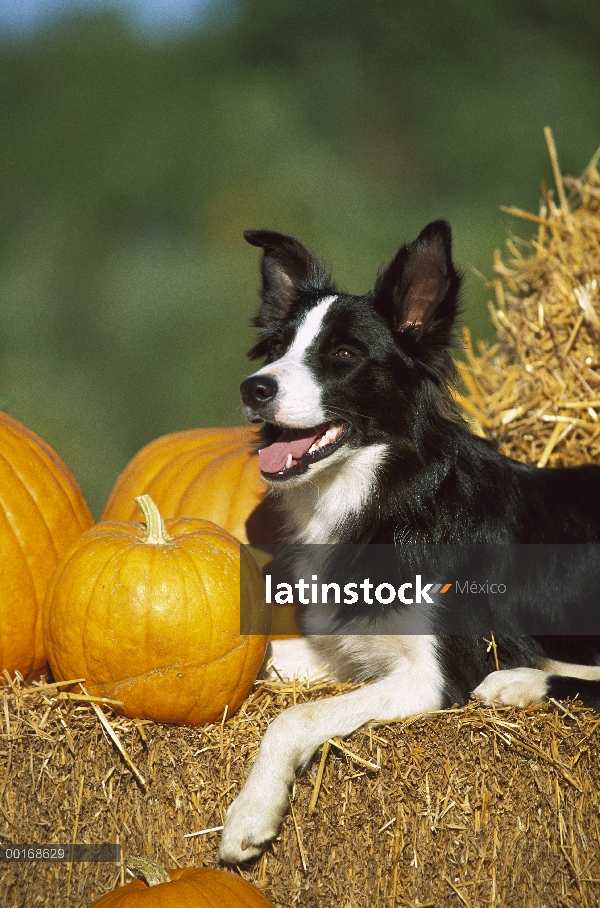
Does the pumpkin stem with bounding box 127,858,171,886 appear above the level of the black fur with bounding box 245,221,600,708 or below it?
below

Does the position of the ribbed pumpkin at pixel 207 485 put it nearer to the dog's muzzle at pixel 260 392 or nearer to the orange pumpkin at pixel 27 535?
the orange pumpkin at pixel 27 535

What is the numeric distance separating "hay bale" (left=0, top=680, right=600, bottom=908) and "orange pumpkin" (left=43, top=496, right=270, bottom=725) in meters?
0.10

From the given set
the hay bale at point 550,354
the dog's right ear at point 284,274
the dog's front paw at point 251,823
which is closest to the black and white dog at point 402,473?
the dog's right ear at point 284,274

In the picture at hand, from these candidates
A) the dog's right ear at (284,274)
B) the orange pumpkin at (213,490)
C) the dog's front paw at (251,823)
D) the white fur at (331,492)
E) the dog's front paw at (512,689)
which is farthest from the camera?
the orange pumpkin at (213,490)

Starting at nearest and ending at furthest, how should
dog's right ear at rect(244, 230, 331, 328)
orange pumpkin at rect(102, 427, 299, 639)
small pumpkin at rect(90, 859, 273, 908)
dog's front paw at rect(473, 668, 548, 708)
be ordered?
small pumpkin at rect(90, 859, 273, 908)
dog's front paw at rect(473, 668, 548, 708)
dog's right ear at rect(244, 230, 331, 328)
orange pumpkin at rect(102, 427, 299, 639)

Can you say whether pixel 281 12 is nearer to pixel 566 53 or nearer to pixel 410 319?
pixel 566 53

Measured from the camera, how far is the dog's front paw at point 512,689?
8.27ft

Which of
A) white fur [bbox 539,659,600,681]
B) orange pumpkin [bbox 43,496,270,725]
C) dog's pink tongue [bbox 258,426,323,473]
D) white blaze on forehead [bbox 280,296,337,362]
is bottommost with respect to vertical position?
white fur [bbox 539,659,600,681]

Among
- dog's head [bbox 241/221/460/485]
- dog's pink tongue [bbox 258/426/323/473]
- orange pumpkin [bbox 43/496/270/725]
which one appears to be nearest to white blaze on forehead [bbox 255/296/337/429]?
dog's head [bbox 241/221/460/485]

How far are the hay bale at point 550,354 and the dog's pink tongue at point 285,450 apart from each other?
3.60ft

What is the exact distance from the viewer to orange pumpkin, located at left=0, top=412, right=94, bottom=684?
9.26ft

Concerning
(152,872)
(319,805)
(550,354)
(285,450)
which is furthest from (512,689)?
(550,354)

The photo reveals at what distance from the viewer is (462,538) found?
111 inches

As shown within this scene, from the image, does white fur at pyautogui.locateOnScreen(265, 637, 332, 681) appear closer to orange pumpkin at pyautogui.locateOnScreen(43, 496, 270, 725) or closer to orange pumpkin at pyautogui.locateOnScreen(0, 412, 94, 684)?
orange pumpkin at pyautogui.locateOnScreen(43, 496, 270, 725)
